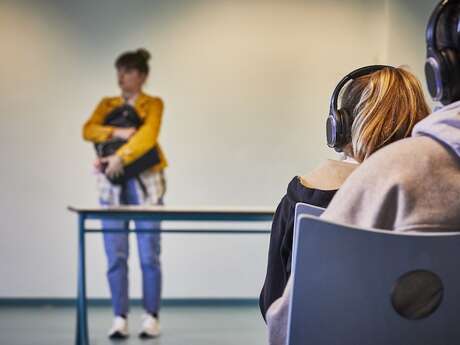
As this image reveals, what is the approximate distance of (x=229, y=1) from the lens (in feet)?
17.3

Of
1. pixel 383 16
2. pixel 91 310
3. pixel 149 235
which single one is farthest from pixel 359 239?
pixel 383 16

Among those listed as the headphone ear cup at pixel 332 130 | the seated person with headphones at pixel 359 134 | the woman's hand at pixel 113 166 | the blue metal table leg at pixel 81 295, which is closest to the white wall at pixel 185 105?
the woman's hand at pixel 113 166

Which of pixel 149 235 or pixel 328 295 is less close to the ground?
pixel 328 295

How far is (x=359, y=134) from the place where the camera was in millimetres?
Answer: 1381

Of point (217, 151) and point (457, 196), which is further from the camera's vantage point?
point (217, 151)

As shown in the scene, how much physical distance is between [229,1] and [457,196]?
14.8 feet

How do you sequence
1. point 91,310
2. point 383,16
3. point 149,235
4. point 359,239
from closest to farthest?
point 359,239, point 149,235, point 91,310, point 383,16

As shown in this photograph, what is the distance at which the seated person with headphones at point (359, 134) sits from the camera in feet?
4.46

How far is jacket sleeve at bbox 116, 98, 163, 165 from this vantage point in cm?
480

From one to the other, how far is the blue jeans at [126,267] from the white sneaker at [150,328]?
59mm

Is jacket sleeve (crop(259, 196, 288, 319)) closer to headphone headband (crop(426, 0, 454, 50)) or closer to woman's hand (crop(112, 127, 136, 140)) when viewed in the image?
headphone headband (crop(426, 0, 454, 50))

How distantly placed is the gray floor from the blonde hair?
8.40 feet

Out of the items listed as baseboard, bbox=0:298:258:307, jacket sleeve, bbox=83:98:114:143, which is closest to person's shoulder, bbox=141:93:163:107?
jacket sleeve, bbox=83:98:114:143

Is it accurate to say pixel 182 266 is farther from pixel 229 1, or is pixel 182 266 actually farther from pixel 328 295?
pixel 328 295
